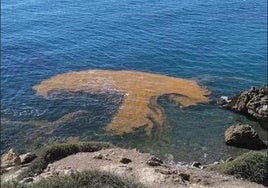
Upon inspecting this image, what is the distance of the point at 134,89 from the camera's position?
4934 cm

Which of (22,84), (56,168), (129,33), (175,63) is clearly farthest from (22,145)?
(129,33)

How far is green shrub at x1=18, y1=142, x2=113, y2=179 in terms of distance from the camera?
98.0ft

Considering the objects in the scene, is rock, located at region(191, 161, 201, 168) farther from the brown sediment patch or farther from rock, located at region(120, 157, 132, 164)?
the brown sediment patch

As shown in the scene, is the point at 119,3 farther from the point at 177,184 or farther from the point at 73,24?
the point at 177,184

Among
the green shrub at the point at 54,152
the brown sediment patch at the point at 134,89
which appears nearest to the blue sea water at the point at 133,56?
the brown sediment patch at the point at 134,89

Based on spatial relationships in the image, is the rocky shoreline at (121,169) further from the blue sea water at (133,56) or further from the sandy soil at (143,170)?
the blue sea water at (133,56)

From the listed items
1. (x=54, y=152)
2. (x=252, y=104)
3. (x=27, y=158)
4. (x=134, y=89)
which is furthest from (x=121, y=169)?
(x=134, y=89)

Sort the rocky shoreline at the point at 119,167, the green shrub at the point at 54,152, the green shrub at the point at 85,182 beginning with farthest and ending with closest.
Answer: the green shrub at the point at 54,152 → the rocky shoreline at the point at 119,167 → the green shrub at the point at 85,182

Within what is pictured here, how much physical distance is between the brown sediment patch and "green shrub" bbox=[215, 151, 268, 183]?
38.7 feet

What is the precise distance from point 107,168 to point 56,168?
2948mm

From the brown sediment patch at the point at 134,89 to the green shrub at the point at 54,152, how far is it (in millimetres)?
8169

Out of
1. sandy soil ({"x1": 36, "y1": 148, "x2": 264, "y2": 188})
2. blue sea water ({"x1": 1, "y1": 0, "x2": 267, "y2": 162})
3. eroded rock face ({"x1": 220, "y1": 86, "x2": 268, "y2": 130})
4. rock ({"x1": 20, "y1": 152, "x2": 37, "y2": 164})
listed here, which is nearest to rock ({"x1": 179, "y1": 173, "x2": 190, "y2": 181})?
sandy soil ({"x1": 36, "y1": 148, "x2": 264, "y2": 188})

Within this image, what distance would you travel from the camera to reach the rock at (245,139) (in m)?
38.4

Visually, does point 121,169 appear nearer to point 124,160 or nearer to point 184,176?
point 124,160
